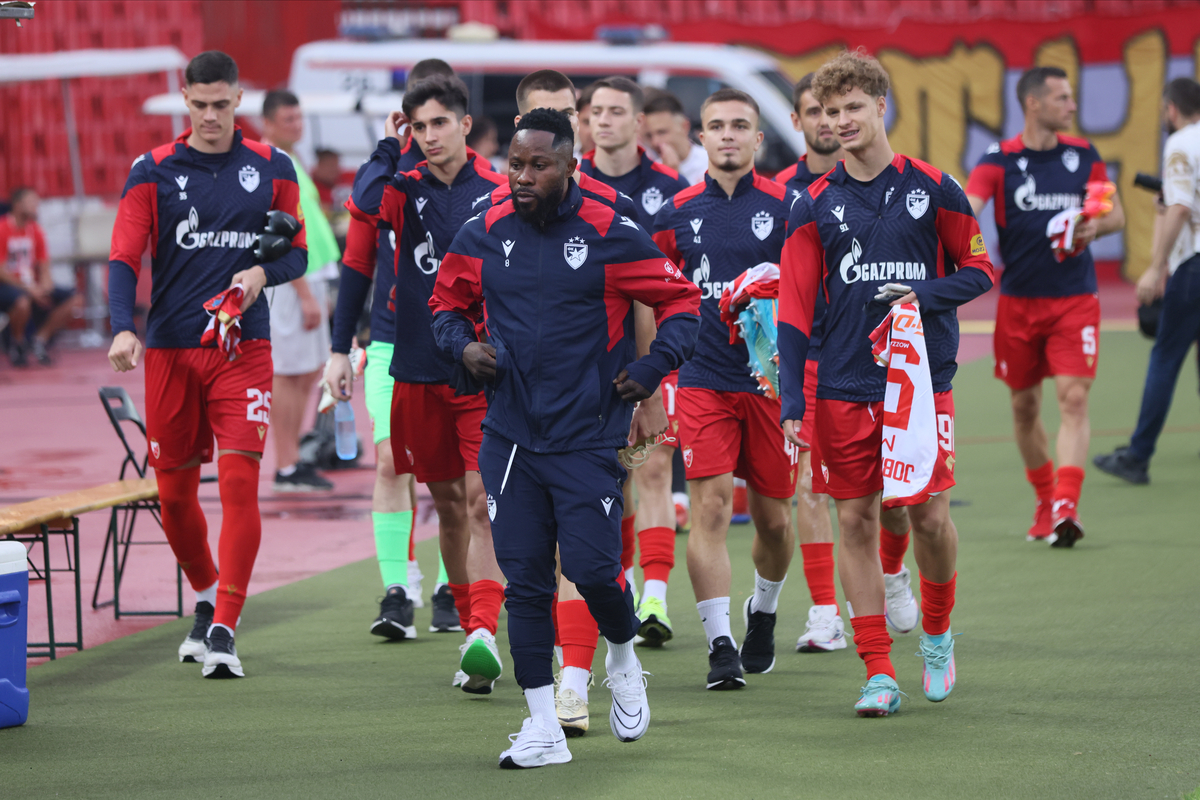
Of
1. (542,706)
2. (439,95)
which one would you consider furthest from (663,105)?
(542,706)

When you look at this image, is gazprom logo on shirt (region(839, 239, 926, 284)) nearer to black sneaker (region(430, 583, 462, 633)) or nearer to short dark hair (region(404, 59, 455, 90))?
short dark hair (region(404, 59, 455, 90))

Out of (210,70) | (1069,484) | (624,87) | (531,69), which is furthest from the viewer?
(531,69)

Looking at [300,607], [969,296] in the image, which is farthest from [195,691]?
[969,296]

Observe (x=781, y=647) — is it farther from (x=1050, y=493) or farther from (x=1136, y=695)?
(x=1050, y=493)

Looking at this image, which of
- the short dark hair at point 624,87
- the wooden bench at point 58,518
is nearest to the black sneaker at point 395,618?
the wooden bench at point 58,518

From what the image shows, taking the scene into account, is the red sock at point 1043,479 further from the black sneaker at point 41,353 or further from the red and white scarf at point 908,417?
the black sneaker at point 41,353

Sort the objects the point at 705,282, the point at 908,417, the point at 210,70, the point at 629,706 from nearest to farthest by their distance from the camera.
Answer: the point at 629,706
the point at 908,417
the point at 705,282
the point at 210,70

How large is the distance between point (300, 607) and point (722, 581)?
104 inches

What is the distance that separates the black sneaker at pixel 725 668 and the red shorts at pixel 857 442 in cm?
86

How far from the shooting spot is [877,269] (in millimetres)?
5438

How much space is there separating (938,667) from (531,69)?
1779cm

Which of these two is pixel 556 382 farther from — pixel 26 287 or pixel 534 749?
pixel 26 287

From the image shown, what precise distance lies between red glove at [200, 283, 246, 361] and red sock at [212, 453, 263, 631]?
503 millimetres

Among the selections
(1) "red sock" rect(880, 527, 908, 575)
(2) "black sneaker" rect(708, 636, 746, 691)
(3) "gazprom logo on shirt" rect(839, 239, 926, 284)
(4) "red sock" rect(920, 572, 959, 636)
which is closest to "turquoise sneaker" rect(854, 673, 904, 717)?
(4) "red sock" rect(920, 572, 959, 636)
